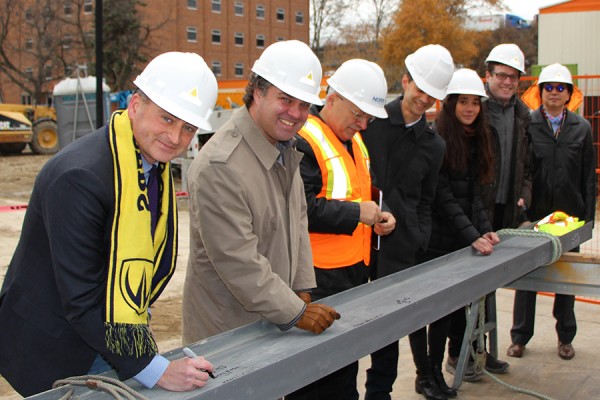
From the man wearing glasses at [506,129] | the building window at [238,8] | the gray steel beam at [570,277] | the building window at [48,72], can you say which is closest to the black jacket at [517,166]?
the man wearing glasses at [506,129]

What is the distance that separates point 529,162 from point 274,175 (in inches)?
119

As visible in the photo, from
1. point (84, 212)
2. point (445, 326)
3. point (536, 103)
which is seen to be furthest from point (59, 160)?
point (536, 103)

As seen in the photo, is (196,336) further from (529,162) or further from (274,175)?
(529,162)

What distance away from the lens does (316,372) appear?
2373 mm

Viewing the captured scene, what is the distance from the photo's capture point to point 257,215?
2.69 meters

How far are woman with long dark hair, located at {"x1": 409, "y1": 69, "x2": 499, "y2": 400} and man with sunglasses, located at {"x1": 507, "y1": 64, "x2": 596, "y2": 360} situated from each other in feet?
3.81

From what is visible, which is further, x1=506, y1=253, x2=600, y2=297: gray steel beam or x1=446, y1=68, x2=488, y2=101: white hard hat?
x1=446, y1=68, x2=488, y2=101: white hard hat

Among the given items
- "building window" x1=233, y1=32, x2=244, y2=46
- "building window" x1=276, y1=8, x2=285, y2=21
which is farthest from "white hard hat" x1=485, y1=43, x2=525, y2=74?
"building window" x1=276, y1=8, x2=285, y2=21

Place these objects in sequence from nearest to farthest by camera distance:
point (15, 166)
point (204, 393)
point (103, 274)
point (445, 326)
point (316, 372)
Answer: point (204, 393), point (103, 274), point (316, 372), point (445, 326), point (15, 166)

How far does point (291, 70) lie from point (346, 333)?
1007 mm

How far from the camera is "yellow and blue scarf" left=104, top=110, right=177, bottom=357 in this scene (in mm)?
2037

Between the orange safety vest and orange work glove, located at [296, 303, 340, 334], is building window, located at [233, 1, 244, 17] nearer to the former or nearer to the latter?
the orange safety vest

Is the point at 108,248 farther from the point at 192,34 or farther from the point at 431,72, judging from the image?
the point at 192,34

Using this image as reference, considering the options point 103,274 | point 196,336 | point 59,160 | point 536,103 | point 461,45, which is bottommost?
point 196,336
